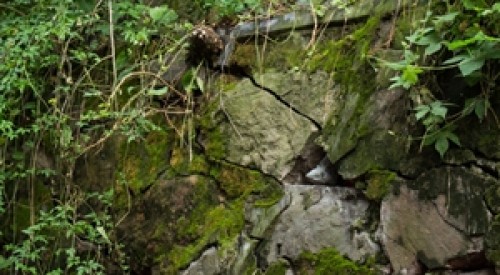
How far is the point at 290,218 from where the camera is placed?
2.15 m

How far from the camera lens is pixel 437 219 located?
1.81 meters

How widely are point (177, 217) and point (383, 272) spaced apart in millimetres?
891

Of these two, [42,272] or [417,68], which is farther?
[42,272]

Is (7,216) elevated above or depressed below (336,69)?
below

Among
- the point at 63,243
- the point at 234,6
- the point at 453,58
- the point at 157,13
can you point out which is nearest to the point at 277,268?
the point at 453,58

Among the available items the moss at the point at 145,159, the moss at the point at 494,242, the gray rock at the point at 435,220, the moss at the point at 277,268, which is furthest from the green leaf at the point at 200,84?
the moss at the point at 494,242

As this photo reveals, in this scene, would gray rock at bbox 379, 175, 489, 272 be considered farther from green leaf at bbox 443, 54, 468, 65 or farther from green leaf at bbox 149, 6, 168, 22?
green leaf at bbox 149, 6, 168, 22

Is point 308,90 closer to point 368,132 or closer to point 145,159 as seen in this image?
point 368,132

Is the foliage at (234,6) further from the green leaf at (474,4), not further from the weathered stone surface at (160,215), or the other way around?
the green leaf at (474,4)

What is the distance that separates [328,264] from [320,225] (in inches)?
5.5

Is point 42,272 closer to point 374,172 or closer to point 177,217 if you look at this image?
point 177,217

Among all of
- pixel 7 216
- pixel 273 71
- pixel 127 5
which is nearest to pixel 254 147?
pixel 273 71

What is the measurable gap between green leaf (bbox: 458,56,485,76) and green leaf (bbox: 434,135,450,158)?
213mm

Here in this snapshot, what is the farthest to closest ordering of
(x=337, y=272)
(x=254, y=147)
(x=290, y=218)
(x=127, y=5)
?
1. (x=127, y=5)
2. (x=254, y=147)
3. (x=290, y=218)
4. (x=337, y=272)
